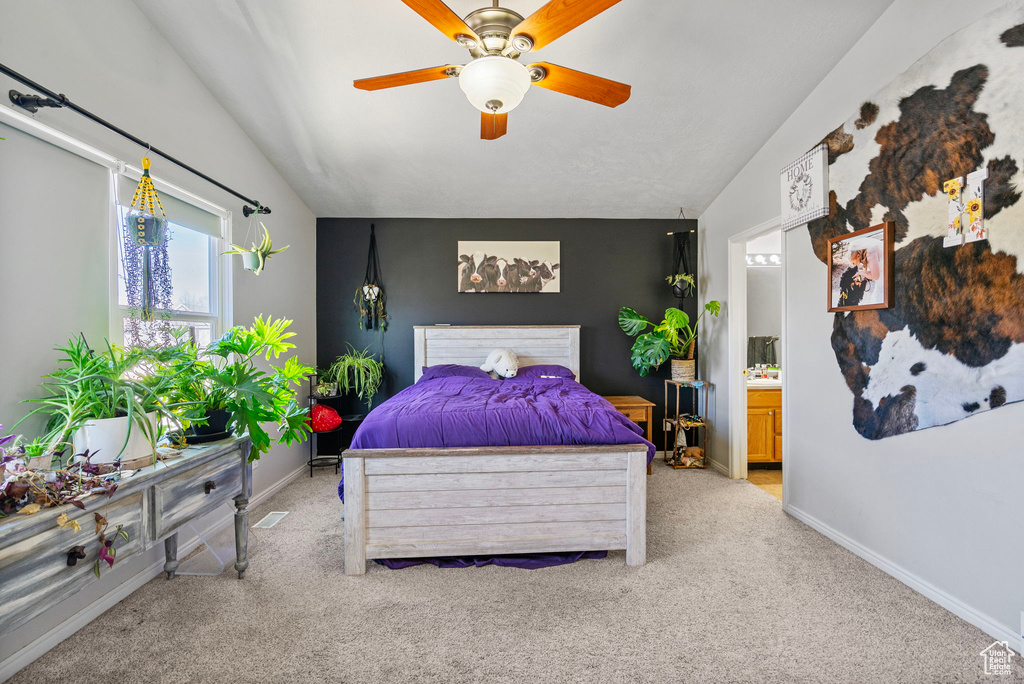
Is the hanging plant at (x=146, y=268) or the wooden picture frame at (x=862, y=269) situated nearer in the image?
the hanging plant at (x=146, y=268)

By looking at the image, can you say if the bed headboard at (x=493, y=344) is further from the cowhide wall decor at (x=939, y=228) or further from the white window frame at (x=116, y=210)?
the cowhide wall decor at (x=939, y=228)

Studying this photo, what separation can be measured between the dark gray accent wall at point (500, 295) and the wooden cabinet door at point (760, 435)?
880mm

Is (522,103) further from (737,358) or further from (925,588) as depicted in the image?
(925,588)

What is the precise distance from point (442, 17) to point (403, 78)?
39cm

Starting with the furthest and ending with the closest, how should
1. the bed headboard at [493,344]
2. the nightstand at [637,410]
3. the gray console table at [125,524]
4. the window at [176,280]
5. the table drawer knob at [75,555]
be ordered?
the bed headboard at [493,344]
the nightstand at [637,410]
the window at [176,280]
the table drawer knob at [75,555]
the gray console table at [125,524]

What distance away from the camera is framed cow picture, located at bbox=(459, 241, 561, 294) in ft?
15.1

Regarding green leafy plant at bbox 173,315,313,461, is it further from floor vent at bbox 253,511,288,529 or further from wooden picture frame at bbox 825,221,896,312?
wooden picture frame at bbox 825,221,896,312

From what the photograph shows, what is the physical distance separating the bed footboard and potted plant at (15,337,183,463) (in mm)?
871

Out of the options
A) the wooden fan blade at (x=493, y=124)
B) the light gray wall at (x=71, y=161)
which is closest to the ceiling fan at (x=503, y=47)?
the wooden fan blade at (x=493, y=124)

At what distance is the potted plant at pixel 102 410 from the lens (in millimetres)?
1638

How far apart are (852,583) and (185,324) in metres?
3.86

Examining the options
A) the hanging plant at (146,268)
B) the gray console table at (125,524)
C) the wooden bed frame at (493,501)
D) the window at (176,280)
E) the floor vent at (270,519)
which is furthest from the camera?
the floor vent at (270,519)

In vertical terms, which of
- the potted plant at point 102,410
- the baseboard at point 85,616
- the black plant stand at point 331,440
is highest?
the potted plant at point 102,410

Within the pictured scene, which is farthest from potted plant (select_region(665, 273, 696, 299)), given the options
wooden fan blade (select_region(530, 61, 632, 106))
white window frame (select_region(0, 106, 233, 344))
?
white window frame (select_region(0, 106, 233, 344))
